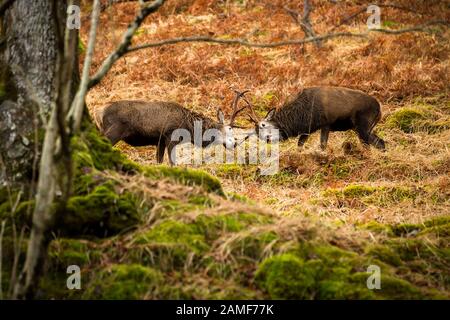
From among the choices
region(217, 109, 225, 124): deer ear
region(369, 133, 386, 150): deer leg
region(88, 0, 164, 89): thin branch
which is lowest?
region(88, 0, 164, 89): thin branch

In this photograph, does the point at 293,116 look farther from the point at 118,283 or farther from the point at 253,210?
the point at 118,283

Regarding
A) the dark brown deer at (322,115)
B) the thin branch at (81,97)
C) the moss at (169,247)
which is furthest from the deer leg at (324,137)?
the thin branch at (81,97)

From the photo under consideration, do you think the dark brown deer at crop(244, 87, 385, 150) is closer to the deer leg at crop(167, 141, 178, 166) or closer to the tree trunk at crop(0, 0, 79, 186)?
the deer leg at crop(167, 141, 178, 166)

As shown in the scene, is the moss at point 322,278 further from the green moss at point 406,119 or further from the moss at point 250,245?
the green moss at point 406,119

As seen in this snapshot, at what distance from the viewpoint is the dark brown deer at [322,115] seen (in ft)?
45.8

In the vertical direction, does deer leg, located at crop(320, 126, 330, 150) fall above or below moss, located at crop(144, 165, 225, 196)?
above

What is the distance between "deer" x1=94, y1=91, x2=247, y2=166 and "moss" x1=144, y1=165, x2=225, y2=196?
539cm

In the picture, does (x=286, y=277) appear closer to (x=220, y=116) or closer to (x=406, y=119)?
(x=220, y=116)

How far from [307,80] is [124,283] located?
11.7m

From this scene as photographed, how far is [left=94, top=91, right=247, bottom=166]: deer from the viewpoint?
12.2m

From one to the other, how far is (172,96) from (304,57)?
4.01 m

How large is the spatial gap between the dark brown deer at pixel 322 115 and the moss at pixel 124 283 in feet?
29.4

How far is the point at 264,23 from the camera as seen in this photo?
19.4 m

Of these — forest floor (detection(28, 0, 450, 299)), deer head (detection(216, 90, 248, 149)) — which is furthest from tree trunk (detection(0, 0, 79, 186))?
deer head (detection(216, 90, 248, 149))
